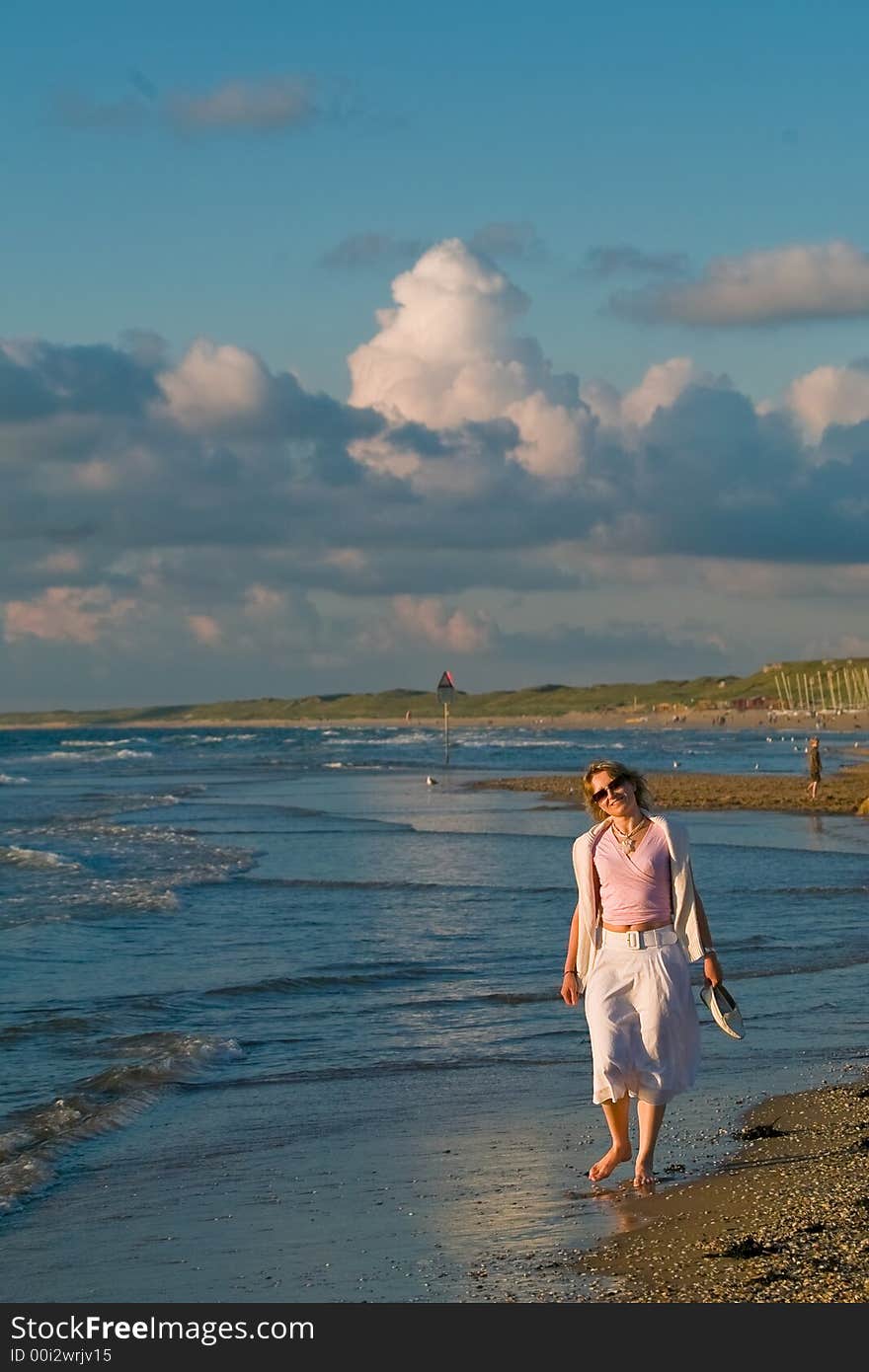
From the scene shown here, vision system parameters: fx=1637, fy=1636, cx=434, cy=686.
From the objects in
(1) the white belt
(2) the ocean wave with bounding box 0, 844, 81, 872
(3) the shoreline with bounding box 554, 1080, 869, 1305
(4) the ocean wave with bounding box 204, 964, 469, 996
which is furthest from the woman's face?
(2) the ocean wave with bounding box 0, 844, 81, 872

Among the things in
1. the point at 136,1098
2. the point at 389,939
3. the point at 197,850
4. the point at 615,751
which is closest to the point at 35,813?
the point at 197,850

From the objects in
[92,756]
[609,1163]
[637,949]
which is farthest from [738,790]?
[92,756]

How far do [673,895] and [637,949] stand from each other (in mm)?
320

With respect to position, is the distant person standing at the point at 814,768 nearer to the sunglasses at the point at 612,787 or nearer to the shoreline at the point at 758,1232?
the shoreline at the point at 758,1232

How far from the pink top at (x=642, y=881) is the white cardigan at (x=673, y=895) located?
41 millimetres

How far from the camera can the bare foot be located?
821cm

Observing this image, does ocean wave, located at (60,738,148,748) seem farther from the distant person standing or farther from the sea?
the sea

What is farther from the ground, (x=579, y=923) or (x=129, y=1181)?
(x=579, y=923)

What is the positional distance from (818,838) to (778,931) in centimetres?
1409

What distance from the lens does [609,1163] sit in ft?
27.0

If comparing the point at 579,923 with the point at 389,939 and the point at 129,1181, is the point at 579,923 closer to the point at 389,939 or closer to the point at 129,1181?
the point at 129,1181

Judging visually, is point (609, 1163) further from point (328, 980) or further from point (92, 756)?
point (92, 756)

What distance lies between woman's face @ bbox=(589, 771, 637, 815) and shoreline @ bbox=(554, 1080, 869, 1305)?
1.87 meters

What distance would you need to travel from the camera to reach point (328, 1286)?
6695mm
